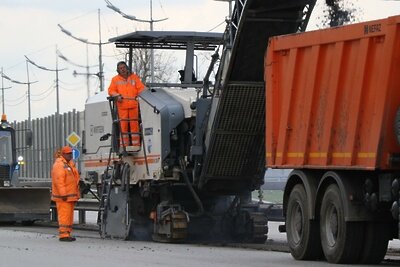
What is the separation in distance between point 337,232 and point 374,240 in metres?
0.48

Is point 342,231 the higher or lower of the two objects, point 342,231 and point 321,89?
the lower

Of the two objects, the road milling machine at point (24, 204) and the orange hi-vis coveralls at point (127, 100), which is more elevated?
the orange hi-vis coveralls at point (127, 100)

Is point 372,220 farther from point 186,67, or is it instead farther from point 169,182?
point 186,67

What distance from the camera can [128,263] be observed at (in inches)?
568

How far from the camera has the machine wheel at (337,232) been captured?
14.1 meters

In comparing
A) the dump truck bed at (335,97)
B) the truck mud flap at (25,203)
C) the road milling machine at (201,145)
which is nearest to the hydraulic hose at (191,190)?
the road milling machine at (201,145)

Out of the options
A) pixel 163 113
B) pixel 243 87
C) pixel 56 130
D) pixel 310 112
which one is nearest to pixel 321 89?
pixel 310 112

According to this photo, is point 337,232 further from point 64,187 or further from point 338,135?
point 64,187

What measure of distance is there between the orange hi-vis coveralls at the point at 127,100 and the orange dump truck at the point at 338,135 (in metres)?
5.64

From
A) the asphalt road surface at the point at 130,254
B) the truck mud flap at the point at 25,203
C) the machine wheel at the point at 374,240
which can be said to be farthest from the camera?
the truck mud flap at the point at 25,203

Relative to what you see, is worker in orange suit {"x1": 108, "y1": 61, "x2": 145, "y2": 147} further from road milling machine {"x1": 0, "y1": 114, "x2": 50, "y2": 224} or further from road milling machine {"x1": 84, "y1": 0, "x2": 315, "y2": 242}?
road milling machine {"x1": 0, "y1": 114, "x2": 50, "y2": 224}

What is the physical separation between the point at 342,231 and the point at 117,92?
8.24 metres

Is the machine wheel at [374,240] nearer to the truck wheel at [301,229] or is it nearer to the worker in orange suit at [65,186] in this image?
the truck wheel at [301,229]

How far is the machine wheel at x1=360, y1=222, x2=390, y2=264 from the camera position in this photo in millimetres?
14188
